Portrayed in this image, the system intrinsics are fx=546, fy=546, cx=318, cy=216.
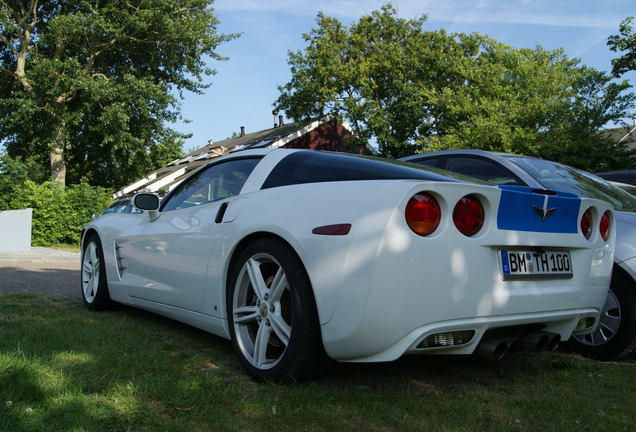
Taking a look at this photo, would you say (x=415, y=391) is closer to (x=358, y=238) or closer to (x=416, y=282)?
(x=416, y=282)

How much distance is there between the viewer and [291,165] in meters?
3.23

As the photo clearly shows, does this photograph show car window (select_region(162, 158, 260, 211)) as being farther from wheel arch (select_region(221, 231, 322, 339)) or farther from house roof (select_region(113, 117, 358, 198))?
house roof (select_region(113, 117, 358, 198))

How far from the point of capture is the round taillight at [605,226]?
3287mm

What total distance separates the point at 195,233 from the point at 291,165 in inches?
32.2

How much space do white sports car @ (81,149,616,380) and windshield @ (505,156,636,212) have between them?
973mm

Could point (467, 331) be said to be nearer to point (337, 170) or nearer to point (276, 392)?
point (276, 392)

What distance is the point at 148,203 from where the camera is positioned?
4.19m

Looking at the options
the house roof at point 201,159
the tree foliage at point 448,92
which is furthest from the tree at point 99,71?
the tree foliage at point 448,92

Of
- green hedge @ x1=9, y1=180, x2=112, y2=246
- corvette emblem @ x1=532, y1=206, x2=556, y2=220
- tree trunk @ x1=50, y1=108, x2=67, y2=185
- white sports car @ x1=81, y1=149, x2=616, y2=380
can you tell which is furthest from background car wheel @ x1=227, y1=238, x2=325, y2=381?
tree trunk @ x1=50, y1=108, x2=67, y2=185

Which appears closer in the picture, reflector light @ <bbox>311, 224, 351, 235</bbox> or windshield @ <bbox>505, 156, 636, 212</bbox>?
reflector light @ <bbox>311, 224, 351, 235</bbox>

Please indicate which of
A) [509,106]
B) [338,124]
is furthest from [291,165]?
[338,124]

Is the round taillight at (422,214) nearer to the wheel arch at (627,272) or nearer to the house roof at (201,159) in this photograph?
the wheel arch at (627,272)

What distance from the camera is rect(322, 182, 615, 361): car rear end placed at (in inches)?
93.0

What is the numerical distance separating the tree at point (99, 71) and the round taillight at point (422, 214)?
22.5 m
